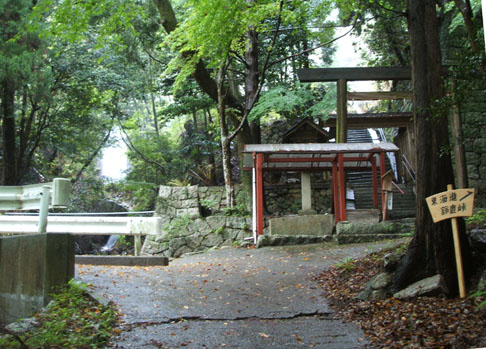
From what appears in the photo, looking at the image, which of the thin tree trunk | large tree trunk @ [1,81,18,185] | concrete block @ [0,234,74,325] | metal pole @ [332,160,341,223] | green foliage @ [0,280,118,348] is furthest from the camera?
the thin tree trunk

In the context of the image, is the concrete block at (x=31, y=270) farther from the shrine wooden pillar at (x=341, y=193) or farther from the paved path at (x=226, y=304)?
the shrine wooden pillar at (x=341, y=193)

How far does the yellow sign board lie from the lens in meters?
5.68

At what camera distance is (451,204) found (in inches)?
228

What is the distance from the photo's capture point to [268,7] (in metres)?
11.8

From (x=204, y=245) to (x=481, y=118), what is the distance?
37.5 ft

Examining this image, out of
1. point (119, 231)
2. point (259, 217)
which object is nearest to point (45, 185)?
point (119, 231)

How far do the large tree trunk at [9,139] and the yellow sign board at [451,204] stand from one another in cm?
1226

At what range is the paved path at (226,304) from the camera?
5105 millimetres

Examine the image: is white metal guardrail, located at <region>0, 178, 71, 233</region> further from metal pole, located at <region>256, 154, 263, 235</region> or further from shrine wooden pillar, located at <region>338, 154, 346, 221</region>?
shrine wooden pillar, located at <region>338, 154, 346, 221</region>

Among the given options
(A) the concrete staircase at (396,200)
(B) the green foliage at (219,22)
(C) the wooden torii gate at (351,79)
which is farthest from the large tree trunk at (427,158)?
(A) the concrete staircase at (396,200)

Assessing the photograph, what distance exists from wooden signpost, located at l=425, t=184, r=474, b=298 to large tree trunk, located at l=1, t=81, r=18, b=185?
40.3 ft

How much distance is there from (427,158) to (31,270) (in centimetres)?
548

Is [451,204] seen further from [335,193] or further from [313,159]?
[313,159]

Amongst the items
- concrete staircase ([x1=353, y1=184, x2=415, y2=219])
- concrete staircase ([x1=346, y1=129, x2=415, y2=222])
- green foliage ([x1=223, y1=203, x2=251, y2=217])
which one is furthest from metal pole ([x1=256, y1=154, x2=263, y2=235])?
concrete staircase ([x1=353, y1=184, x2=415, y2=219])
